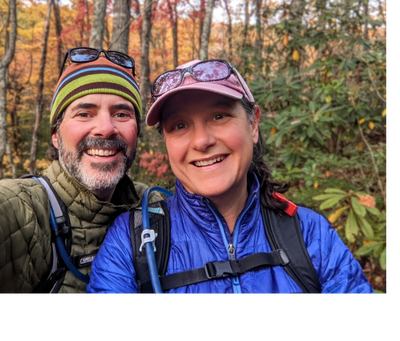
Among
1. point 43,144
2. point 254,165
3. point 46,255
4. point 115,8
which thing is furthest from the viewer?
point 43,144

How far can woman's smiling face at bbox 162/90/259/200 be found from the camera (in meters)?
1.48

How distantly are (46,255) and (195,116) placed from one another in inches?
44.5

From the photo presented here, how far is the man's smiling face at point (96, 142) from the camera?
2055 millimetres

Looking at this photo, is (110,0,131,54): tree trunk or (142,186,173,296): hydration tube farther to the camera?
(110,0,131,54): tree trunk

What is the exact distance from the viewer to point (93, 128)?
2.05 meters

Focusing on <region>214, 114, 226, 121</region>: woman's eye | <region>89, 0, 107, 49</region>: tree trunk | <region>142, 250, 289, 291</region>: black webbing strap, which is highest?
<region>89, 0, 107, 49</region>: tree trunk

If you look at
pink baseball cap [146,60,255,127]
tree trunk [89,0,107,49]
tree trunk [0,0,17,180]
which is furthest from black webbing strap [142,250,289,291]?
tree trunk [0,0,17,180]

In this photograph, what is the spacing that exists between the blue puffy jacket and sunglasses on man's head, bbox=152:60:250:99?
53 cm

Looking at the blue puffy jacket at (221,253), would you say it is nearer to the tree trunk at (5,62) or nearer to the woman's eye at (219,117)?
the woman's eye at (219,117)

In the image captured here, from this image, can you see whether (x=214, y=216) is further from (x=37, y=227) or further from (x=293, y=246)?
(x=37, y=227)

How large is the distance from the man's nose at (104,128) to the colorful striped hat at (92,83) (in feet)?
0.72

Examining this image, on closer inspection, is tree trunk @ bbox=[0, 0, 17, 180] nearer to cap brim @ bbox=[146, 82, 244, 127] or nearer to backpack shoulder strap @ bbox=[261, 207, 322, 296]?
cap brim @ bbox=[146, 82, 244, 127]
